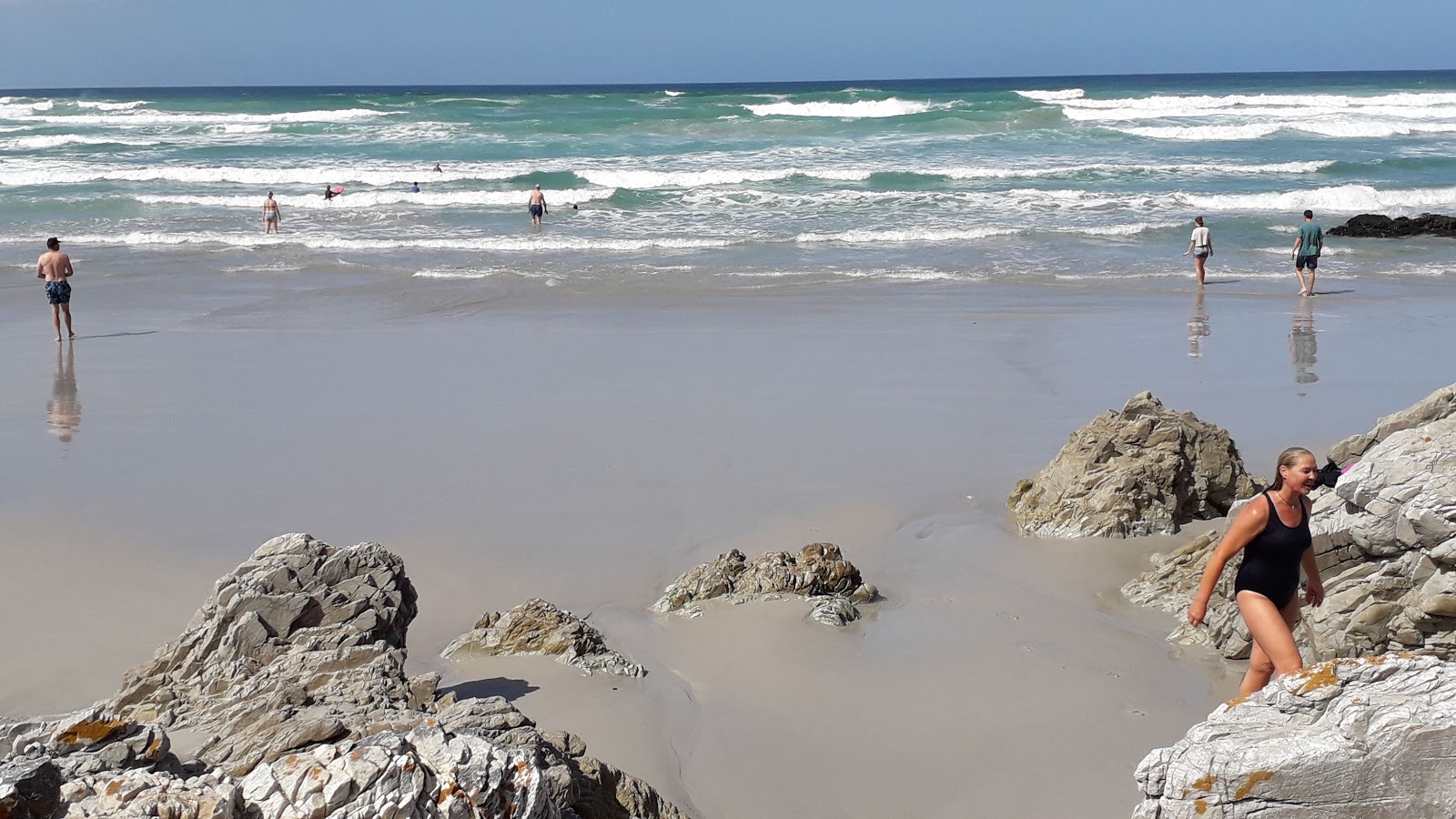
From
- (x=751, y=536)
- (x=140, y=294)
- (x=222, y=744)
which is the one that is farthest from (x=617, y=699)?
(x=140, y=294)

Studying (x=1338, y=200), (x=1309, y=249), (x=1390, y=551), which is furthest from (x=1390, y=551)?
(x=1338, y=200)

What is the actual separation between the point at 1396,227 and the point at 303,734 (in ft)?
76.7

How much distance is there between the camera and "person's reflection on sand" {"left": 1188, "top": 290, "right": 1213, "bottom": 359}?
13117 mm

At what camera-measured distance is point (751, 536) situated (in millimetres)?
7773

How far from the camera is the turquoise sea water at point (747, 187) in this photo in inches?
815

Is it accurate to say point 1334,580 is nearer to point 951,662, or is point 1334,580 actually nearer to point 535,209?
point 951,662

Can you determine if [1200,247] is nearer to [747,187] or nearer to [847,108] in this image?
[747,187]

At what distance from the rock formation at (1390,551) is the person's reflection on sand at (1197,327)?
7.66 meters

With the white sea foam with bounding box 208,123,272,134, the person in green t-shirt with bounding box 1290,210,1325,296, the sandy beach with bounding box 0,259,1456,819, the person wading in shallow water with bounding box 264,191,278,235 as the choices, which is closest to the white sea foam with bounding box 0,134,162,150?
the white sea foam with bounding box 208,123,272,134

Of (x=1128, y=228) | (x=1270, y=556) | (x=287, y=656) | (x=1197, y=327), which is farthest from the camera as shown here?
(x=1128, y=228)

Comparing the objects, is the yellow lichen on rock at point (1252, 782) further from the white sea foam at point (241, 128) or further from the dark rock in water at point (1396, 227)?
the white sea foam at point (241, 128)

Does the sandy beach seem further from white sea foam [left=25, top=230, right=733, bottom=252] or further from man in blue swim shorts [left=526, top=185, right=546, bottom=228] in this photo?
man in blue swim shorts [left=526, top=185, right=546, bottom=228]

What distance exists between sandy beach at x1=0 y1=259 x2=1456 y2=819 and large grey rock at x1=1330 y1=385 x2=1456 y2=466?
1219 millimetres

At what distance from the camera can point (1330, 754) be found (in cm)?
308
